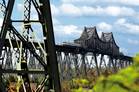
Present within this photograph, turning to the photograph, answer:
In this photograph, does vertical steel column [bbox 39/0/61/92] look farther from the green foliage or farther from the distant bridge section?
the distant bridge section

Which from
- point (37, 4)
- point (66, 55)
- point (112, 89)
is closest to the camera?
point (112, 89)

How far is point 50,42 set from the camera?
1580cm

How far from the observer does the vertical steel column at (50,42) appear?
15422 mm

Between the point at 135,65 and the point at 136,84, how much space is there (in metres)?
0.17

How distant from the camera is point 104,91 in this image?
3.36 meters

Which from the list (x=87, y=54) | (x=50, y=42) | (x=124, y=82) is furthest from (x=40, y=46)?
(x=87, y=54)

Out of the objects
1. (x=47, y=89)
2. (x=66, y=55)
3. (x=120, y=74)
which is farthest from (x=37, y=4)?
(x=66, y=55)

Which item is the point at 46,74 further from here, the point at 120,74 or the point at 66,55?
the point at 66,55

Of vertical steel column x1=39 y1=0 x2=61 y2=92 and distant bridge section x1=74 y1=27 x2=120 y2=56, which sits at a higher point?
vertical steel column x1=39 y1=0 x2=61 y2=92

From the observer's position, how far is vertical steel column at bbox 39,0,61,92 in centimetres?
1542

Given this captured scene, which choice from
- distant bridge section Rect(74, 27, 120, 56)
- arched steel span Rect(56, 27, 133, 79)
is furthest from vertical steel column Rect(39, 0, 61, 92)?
distant bridge section Rect(74, 27, 120, 56)

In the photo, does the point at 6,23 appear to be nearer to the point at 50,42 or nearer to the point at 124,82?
the point at 50,42

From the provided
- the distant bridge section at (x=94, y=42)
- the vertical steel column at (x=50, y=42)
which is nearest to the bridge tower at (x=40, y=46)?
the vertical steel column at (x=50, y=42)

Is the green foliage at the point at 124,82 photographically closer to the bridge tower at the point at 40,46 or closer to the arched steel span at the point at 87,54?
Answer: the bridge tower at the point at 40,46
